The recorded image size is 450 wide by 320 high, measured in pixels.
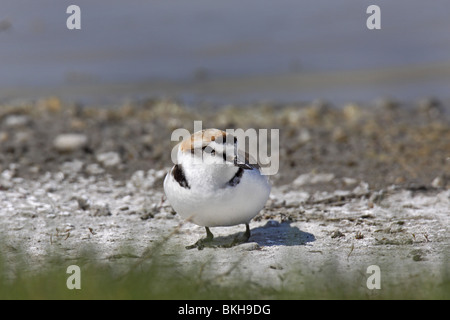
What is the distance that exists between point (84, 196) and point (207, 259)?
2059mm

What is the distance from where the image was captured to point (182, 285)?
4.20m

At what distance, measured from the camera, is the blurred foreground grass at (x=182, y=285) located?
4008mm

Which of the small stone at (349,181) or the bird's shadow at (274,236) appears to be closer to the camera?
the bird's shadow at (274,236)

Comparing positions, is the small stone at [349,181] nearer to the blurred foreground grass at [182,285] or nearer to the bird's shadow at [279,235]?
the bird's shadow at [279,235]

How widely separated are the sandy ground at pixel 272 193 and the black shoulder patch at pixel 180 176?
451 millimetres

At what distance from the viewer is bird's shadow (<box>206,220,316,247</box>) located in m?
5.32

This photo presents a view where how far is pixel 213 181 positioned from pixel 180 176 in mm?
244

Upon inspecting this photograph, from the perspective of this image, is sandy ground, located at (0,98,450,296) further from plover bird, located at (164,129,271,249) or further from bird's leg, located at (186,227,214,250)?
plover bird, located at (164,129,271,249)

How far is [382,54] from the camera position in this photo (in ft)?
47.5

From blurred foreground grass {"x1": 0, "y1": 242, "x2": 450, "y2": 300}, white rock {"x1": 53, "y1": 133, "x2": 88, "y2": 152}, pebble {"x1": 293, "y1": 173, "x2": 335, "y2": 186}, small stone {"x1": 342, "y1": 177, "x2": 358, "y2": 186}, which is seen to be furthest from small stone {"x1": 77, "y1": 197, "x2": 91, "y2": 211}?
small stone {"x1": 342, "y1": 177, "x2": 358, "y2": 186}

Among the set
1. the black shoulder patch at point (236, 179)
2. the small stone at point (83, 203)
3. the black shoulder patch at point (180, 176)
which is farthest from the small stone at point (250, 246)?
the small stone at point (83, 203)
